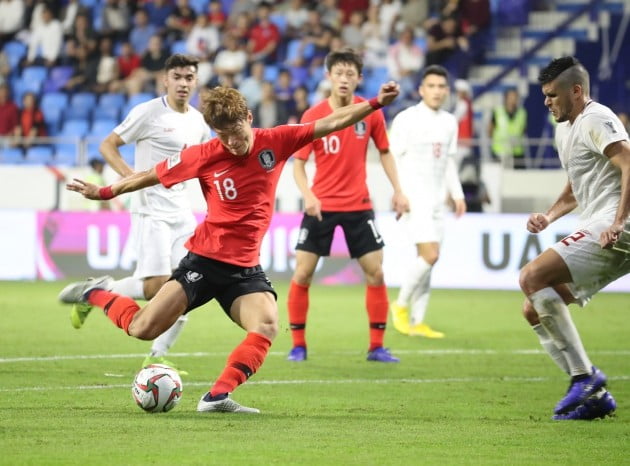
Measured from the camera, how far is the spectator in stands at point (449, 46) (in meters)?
22.5

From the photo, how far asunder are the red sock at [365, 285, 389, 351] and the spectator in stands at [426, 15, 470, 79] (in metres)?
12.0

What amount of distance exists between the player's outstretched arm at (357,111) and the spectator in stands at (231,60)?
51.8 ft

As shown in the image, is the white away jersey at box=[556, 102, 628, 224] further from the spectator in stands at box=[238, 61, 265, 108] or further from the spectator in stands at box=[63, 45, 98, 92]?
the spectator in stands at box=[63, 45, 98, 92]

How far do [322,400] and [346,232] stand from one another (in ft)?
9.10

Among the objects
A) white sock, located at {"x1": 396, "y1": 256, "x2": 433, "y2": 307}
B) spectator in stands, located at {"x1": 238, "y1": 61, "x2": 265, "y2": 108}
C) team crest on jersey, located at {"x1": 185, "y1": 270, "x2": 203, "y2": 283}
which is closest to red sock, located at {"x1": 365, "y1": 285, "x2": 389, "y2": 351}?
white sock, located at {"x1": 396, "y1": 256, "x2": 433, "y2": 307}

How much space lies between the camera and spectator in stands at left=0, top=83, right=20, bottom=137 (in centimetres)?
2294

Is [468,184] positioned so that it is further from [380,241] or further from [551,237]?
[380,241]

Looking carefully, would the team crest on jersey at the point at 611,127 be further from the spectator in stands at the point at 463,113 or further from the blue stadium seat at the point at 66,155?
the blue stadium seat at the point at 66,155

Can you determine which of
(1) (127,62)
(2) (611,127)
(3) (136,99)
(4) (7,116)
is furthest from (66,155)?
(2) (611,127)

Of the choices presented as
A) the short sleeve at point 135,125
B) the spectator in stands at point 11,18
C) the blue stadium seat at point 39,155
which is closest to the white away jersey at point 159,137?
the short sleeve at point 135,125

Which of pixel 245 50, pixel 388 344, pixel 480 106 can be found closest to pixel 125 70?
pixel 245 50

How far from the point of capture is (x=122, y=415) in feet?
24.4

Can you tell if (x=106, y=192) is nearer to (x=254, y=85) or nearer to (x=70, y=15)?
(x=254, y=85)

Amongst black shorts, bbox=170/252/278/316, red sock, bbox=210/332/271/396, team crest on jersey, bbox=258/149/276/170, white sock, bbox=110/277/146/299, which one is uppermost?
team crest on jersey, bbox=258/149/276/170
